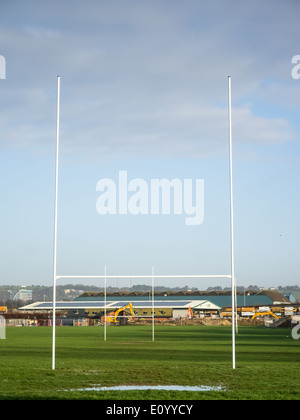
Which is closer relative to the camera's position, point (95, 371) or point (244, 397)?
point (244, 397)

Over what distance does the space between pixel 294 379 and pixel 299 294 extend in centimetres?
16154

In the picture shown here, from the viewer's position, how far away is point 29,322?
6203cm

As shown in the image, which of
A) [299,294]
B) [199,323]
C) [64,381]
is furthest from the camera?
[299,294]

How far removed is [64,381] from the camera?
43.4 feet
